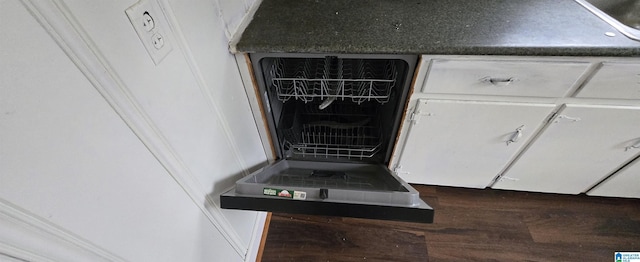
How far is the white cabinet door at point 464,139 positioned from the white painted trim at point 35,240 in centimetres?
100

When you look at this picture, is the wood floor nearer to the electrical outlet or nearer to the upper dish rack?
the upper dish rack

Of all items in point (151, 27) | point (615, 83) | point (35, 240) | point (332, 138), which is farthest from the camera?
point (332, 138)

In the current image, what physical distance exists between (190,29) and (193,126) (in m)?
0.24

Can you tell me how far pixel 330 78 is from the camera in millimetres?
1163

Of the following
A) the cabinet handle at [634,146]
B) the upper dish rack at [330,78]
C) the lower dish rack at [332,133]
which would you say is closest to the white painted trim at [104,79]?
the upper dish rack at [330,78]

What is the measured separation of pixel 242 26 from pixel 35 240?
0.80 meters

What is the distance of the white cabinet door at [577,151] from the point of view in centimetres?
99

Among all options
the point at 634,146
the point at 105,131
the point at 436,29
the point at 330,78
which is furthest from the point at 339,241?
the point at 634,146

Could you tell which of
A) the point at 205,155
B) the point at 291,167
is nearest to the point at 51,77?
the point at 205,155

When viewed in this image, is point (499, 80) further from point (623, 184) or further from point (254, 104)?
point (623, 184)

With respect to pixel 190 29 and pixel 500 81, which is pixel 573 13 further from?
pixel 190 29

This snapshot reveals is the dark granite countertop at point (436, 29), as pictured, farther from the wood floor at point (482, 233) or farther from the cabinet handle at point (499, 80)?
the wood floor at point (482, 233)

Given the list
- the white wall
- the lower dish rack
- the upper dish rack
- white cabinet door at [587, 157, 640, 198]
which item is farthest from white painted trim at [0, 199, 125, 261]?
white cabinet door at [587, 157, 640, 198]

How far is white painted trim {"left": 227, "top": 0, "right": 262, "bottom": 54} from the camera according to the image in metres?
0.90
